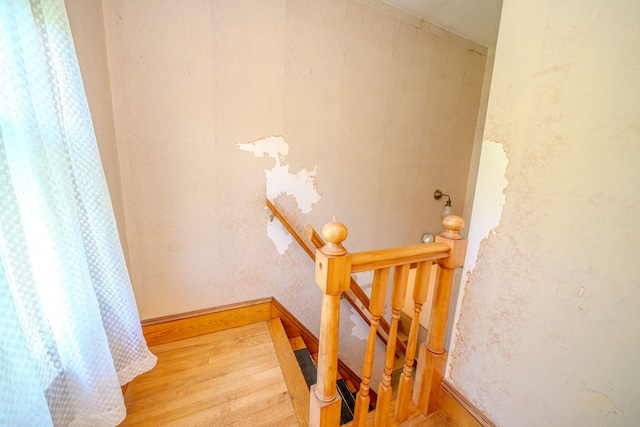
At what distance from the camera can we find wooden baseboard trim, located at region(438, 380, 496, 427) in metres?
0.94

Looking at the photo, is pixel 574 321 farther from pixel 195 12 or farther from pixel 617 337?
pixel 195 12

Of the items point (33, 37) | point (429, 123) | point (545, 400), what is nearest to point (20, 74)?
point (33, 37)

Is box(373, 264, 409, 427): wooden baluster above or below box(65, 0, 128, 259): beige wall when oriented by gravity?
below

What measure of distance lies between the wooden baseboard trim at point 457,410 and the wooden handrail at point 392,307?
0.11 ft

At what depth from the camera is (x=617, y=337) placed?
0.62m

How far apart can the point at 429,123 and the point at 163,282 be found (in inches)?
102

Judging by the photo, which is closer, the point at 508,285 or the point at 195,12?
the point at 508,285

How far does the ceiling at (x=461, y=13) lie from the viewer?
5.73 feet

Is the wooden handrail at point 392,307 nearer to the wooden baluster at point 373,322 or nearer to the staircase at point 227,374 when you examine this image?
the wooden baluster at point 373,322

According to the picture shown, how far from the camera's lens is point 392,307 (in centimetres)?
86

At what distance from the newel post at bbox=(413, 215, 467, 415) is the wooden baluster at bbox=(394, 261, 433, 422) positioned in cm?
10

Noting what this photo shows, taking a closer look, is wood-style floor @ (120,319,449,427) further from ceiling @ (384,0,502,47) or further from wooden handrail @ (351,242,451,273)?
ceiling @ (384,0,502,47)

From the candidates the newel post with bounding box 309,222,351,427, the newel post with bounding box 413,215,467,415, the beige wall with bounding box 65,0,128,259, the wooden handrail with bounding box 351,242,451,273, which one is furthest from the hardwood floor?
the wooden handrail with bounding box 351,242,451,273

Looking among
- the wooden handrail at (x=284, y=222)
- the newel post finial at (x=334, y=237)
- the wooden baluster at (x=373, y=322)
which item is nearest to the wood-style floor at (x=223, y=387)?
the wooden baluster at (x=373, y=322)
